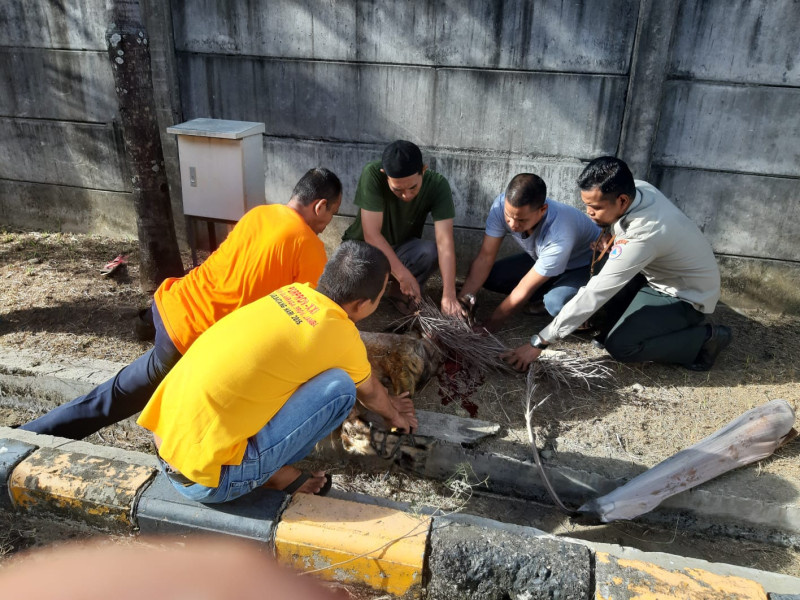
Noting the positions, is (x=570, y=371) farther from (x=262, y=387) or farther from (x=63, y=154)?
(x=63, y=154)

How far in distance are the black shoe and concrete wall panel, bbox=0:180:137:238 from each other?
5.25 metres

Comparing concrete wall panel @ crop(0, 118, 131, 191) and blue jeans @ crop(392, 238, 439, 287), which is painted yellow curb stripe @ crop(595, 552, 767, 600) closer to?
blue jeans @ crop(392, 238, 439, 287)

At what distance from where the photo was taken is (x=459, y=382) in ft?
12.7

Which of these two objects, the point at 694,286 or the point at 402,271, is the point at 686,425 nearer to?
the point at 694,286

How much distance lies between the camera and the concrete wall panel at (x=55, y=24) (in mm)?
5539

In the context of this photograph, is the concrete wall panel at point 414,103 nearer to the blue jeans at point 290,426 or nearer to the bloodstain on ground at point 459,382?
the bloodstain on ground at point 459,382

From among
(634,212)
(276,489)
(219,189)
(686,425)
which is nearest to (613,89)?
(634,212)

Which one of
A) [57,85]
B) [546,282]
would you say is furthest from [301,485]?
[57,85]

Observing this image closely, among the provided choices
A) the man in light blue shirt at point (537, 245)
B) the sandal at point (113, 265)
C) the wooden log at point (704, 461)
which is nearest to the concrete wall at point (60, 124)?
the sandal at point (113, 265)

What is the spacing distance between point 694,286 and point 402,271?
76.8 inches

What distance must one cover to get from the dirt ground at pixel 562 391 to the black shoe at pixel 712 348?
0.22 feet

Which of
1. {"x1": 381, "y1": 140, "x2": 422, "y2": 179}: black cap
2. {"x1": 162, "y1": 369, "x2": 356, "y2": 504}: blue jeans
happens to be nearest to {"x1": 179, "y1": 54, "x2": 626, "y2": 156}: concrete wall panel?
{"x1": 381, "y1": 140, "x2": 422, "y2": 179}: black cap

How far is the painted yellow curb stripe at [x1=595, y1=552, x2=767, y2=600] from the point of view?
220 cm

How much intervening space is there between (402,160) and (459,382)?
1.50 metres
